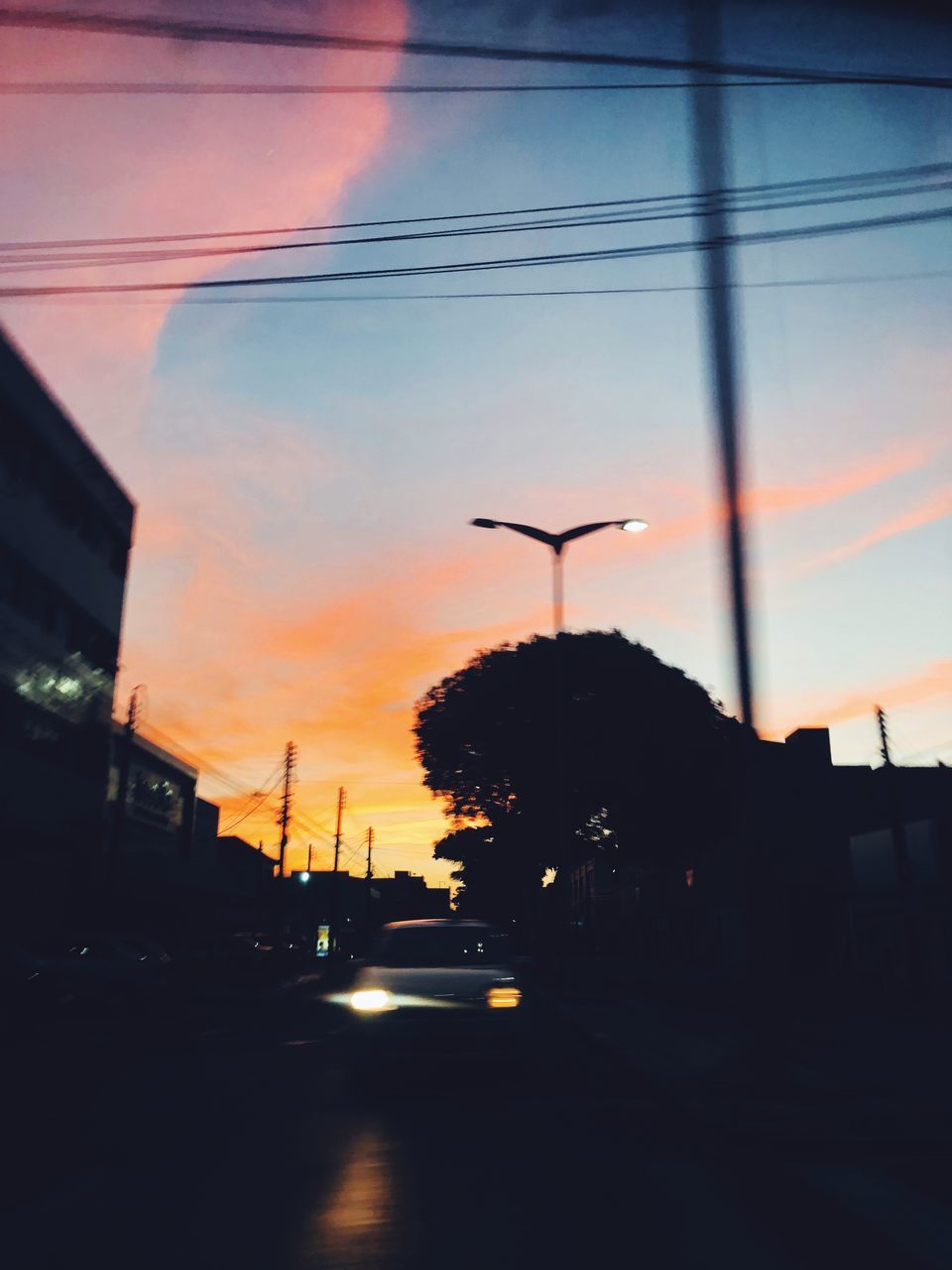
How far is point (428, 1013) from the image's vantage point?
9.74 m

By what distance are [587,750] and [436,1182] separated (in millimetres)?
34781

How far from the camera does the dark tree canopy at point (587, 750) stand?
39.9m

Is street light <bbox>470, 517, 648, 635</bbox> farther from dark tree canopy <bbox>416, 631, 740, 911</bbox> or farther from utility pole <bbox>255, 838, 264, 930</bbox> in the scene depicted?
utility pole <bbox>255, 838, 264, 930</bbox>

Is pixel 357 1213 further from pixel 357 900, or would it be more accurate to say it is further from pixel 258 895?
pixel 357 900

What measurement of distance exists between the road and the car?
195 mm

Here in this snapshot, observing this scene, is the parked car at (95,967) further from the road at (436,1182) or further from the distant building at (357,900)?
the distant building at (357,900)

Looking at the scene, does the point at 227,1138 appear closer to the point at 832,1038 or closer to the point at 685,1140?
the point at 685,1140

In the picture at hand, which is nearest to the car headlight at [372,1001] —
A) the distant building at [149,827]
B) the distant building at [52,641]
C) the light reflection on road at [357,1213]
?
the light reflection on road at [357,1213]

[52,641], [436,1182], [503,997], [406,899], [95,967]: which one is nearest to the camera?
[436,1182]

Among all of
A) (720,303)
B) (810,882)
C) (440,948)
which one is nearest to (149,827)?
(810,882)

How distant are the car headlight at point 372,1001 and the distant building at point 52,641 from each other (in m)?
21.2

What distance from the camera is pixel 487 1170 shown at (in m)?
6.62

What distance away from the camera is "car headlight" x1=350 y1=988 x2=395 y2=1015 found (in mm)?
9820

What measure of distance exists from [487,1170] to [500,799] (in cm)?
3722
